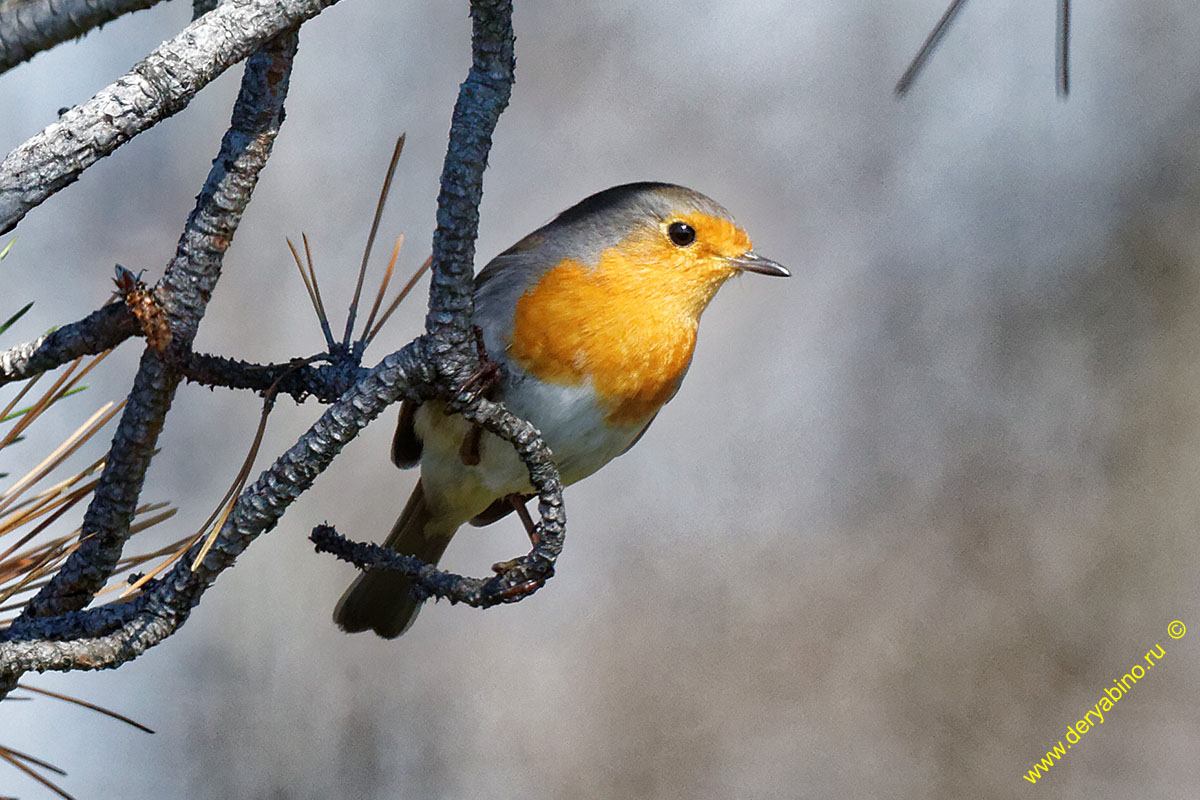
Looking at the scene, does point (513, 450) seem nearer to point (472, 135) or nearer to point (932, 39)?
point (472, 135)

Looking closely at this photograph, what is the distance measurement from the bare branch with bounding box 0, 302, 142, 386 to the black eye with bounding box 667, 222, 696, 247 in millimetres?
1093

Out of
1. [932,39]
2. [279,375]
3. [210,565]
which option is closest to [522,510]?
[279,375]

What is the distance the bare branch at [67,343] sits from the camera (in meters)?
1.32

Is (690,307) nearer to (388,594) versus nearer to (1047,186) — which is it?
(388,594)

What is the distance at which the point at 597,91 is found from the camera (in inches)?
176

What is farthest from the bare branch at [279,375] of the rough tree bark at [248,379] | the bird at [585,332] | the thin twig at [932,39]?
the thin twig at [932,39]

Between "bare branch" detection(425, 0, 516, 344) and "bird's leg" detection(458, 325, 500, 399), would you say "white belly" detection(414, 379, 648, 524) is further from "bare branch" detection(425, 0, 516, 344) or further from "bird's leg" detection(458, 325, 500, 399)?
"bare branch" detection(425, 0, 516, 344)

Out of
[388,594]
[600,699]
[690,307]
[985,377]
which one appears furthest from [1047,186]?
[388,594]

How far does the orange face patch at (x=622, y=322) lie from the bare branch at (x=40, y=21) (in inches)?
35.6

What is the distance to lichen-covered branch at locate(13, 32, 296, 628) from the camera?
133 cm

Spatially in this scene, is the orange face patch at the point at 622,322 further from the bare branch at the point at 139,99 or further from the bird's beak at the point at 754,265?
the bare branch at the point at 139,99

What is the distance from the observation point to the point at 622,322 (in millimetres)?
1957

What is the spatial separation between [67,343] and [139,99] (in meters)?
0.37

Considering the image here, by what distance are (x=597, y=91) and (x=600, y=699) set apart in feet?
7.39
